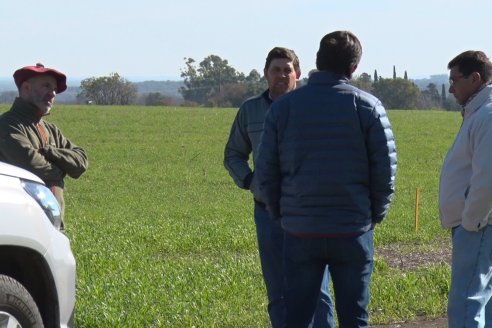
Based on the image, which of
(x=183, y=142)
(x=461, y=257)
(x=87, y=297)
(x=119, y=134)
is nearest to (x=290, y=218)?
(x=461, y=257)

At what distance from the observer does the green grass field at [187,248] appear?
25.8 ft

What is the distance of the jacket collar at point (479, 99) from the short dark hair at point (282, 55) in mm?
1122

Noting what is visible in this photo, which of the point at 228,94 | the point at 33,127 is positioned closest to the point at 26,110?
the point at 33,127

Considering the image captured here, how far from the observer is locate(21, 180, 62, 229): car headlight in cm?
559

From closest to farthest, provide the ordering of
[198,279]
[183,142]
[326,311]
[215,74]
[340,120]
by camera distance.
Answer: [340,120] < [326,311] < [198,279] < [183,142] < [215,74]

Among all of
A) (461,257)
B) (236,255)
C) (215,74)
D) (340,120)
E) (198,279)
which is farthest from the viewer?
(215,74)

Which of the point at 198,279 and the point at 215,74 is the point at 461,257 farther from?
the point at 215,74

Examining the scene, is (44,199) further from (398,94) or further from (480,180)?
(398,94)

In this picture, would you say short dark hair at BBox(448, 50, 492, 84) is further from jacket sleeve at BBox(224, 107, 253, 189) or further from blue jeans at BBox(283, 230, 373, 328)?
jacket sleeve at BBox(224, 107, 253, 189)

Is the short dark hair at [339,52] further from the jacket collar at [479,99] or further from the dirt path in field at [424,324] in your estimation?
the dirt path in field at [424,324]

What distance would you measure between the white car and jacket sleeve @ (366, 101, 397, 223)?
1.66 m

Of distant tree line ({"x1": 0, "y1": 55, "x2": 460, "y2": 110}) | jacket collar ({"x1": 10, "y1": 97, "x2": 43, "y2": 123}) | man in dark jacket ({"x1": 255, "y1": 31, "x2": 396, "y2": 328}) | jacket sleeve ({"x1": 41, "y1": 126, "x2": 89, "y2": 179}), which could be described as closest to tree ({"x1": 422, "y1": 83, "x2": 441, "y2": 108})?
distant tree line ({"x1": 0, "y1": 55, "x2": 460, "y2": 110})

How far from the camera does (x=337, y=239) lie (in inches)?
209

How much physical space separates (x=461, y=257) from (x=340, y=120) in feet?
4.15
